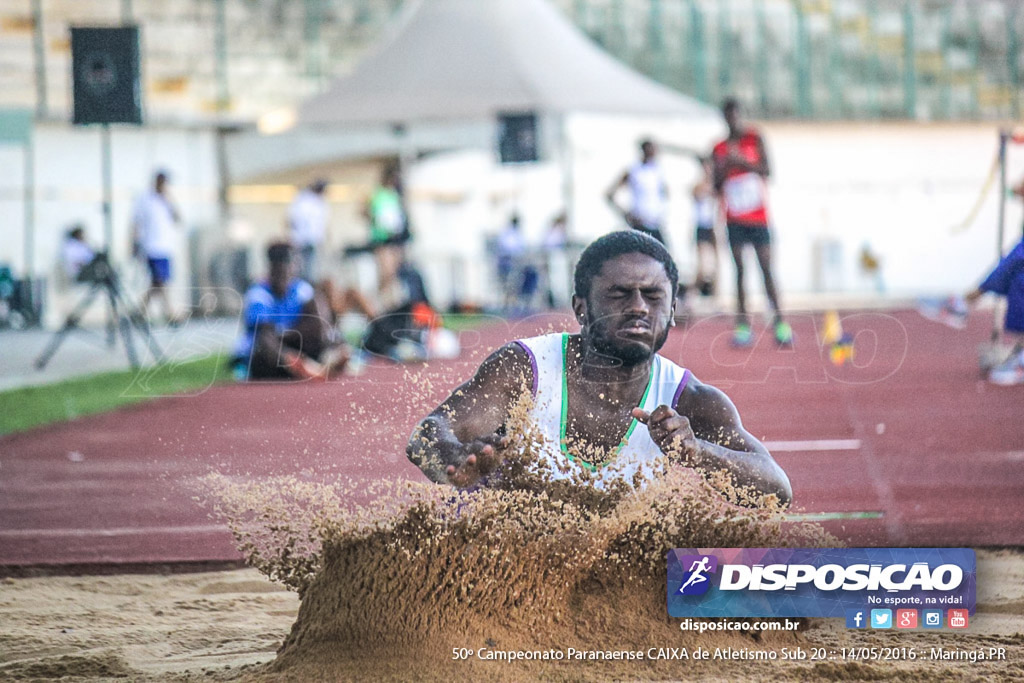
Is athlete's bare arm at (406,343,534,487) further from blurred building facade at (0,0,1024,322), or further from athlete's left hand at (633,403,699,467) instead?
blurred building facade at (0,0,1024,322)

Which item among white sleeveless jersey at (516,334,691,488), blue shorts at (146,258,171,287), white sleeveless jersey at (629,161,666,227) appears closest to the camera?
white sleeveless jersey at (516,334,691,488)

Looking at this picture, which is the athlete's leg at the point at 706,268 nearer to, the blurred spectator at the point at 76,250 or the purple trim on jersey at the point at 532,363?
the blurred spectator at the point at 76,250

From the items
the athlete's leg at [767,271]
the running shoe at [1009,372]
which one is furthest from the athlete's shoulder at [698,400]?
the athlete's leg at [767,271]

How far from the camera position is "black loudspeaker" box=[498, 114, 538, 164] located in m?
14.0

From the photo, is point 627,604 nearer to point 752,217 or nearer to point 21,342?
point 752,217

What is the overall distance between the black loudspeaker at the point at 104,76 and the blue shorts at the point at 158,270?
779 centimetres

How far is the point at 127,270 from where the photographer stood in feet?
64.2

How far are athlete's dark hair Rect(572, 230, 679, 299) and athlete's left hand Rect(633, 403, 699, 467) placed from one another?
15.1 inches

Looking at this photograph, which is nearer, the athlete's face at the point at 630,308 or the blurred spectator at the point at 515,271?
the athlete's face at the point at 630,308

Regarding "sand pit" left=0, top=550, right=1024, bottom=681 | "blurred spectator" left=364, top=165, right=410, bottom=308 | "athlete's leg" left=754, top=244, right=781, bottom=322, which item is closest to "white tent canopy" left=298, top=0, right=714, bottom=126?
"blurred spectator" left=364, top=165, right=410, bottom=308

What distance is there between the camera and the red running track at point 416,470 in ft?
11.6

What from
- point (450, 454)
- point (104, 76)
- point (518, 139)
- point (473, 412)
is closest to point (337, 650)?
point (450, 454)

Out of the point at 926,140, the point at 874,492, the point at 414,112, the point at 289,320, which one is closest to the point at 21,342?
the point at 414,112

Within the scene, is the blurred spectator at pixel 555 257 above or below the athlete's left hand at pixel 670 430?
below
